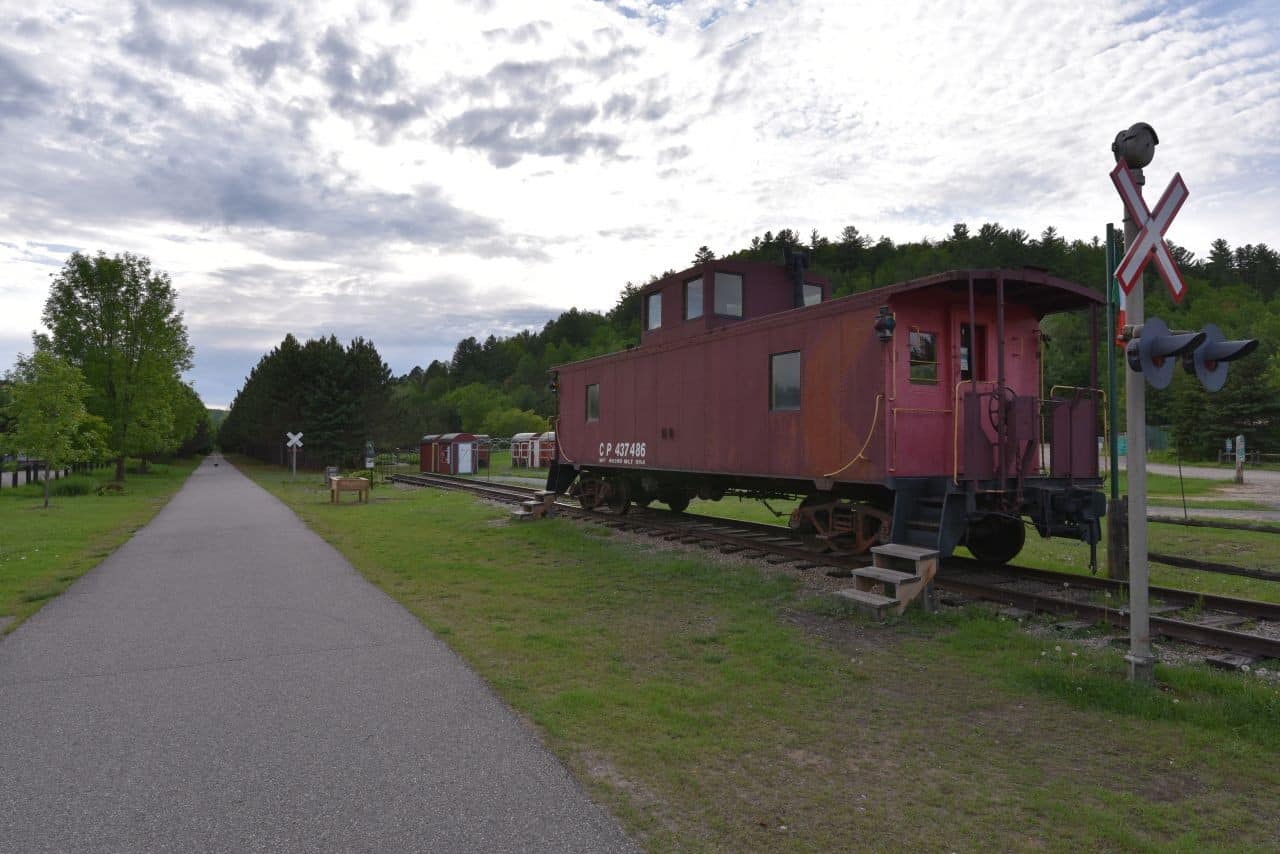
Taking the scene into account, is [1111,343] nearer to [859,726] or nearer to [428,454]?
[859,726]

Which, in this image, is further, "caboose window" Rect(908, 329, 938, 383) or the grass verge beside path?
"caboose window" Rect(908, 329, 938, 383)

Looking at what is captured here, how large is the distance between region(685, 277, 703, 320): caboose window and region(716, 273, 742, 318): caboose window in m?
0.32

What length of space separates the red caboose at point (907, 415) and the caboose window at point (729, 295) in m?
0.21

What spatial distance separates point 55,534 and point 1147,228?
56.8 feet

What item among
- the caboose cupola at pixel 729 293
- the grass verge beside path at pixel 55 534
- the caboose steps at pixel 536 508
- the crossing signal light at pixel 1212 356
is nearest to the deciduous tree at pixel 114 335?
the grass verge beside path at pixel 55 534

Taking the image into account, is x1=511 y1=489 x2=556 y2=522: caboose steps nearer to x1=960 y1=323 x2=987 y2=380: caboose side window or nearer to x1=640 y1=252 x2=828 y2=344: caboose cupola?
x1=640 y1=252 x2=828 y2=344: caboose cupola

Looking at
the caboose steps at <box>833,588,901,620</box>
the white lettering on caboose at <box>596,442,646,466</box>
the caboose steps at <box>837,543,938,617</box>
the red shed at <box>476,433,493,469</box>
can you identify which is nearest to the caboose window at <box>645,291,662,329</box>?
the white lettering on caboose at <box>596,442,646,466</box>

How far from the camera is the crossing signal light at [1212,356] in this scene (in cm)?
475

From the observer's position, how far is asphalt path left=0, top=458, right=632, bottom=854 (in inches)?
130

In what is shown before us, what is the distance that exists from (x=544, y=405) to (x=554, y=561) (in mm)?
88438

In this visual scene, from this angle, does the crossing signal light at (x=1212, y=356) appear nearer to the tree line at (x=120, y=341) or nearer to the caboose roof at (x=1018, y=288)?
the caboose roof at (x=1018, y=288)

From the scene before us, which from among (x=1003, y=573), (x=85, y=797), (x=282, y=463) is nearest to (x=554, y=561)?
(x=1003, y=573)

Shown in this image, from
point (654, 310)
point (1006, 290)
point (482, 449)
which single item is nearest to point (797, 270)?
point (654, 310)

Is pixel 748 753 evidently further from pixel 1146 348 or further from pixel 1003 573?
pixel 1003 573
